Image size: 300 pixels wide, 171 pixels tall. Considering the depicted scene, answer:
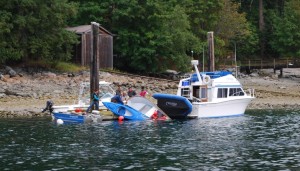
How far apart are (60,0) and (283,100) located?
20472 millimetres

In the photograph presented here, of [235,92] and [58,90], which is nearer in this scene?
[235,92]

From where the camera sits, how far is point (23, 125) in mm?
32250

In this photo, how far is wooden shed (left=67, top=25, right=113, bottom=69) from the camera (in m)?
53.7

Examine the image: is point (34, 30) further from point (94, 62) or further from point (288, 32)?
point (288, 32)

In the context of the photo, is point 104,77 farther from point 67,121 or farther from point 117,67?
point 67,121

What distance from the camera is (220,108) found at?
38.3 metres

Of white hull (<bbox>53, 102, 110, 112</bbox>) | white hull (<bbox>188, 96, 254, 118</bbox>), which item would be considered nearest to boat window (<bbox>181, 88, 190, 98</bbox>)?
white hull (<bbox>188, 96, 254, 118</bbox>)

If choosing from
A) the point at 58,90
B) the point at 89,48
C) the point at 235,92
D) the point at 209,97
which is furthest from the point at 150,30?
the point at 209,97

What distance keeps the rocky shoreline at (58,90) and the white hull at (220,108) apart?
700 cm

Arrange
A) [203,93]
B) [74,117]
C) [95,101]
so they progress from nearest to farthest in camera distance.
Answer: [74,117]
[95,101]
[203,93]

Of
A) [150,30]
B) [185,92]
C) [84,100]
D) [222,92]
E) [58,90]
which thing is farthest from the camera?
[150,30]

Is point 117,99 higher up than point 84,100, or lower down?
higher up

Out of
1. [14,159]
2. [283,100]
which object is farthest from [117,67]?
[14,159]

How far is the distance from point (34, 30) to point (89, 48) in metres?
6.99
